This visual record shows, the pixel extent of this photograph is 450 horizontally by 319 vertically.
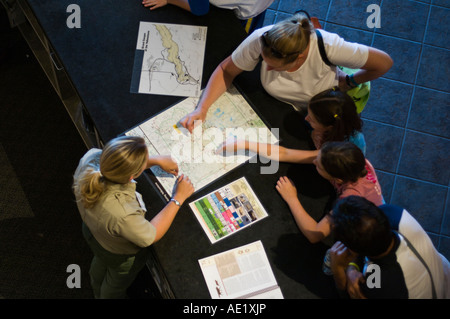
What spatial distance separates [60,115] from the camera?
9.23ft

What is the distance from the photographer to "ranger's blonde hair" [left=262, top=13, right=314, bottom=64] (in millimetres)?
1661

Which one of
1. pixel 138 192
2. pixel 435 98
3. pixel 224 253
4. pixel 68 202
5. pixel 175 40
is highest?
pixel 175 40

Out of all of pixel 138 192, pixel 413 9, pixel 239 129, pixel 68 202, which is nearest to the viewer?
pixel 138 192

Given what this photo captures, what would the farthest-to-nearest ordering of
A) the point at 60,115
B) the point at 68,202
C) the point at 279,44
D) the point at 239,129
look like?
the point at 60,115, the point at 68,202, the point at 239,129, the point at 279,44

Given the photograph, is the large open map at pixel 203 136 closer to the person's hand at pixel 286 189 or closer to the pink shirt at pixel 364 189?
the person's hand at pixel 286 189

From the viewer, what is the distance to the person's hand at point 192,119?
1.91m

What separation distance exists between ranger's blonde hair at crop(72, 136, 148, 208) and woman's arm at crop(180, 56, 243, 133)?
412mm

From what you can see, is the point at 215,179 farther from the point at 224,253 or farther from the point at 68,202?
the point at 68,202

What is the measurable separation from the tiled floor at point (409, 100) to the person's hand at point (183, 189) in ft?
5.20

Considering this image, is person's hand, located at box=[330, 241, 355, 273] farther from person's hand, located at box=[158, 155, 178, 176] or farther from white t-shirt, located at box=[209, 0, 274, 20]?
white t-shirt, located at box=[209, 0, 274, 20]

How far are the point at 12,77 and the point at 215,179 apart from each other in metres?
1.95

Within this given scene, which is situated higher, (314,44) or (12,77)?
(314,44)

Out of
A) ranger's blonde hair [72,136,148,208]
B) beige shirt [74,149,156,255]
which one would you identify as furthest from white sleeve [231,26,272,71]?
beige shirt [74,149,156,255]

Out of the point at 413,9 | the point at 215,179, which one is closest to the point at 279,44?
the point at 215,179
